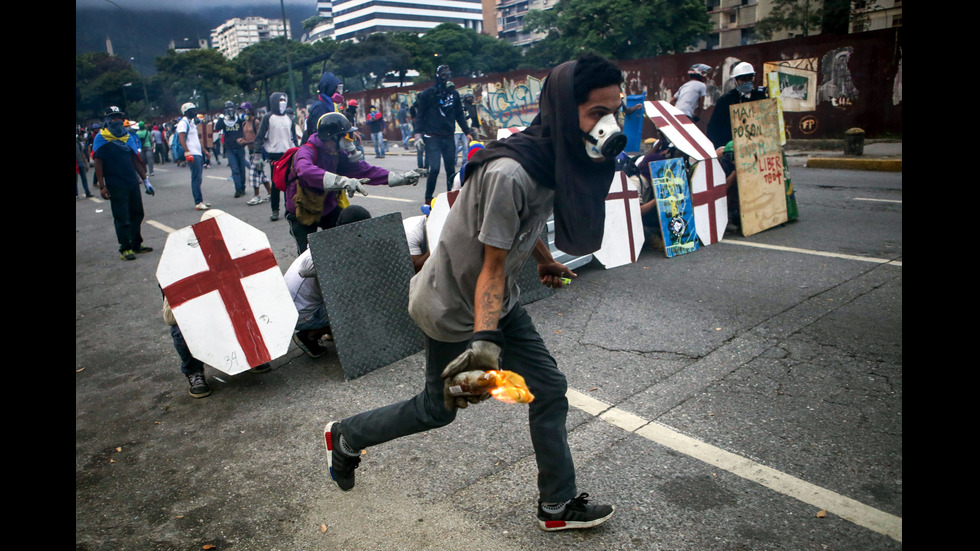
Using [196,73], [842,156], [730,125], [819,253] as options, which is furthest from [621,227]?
[196,73]

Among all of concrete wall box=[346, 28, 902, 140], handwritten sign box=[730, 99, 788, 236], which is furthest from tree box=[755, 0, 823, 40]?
handwritten sign box=[730, 99, 788, 236]

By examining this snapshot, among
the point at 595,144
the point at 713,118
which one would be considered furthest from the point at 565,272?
the point at 713,118

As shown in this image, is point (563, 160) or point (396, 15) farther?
point (396, 15)

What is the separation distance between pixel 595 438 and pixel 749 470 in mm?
695

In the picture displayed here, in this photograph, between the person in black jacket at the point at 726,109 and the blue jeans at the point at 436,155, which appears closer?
the person in black jacket at the point at 726,109

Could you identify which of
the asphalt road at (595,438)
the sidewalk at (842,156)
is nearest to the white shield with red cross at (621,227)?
the asphalt road at (595,438)

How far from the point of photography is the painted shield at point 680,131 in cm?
664

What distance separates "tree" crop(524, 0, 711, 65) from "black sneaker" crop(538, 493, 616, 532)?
42.3 metres

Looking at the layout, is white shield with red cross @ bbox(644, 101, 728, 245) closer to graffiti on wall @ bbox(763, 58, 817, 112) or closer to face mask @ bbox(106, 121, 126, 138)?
face mask @ bbox(106, 121, 126, 138)

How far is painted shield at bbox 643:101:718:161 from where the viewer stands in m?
6.64

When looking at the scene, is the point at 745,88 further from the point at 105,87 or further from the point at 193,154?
the point at 105,87

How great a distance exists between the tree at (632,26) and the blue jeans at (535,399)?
42.1 meters

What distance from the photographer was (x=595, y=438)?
3230 mm

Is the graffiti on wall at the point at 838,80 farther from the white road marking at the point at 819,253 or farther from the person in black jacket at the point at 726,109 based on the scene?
the white road marking at the point at 819,253
